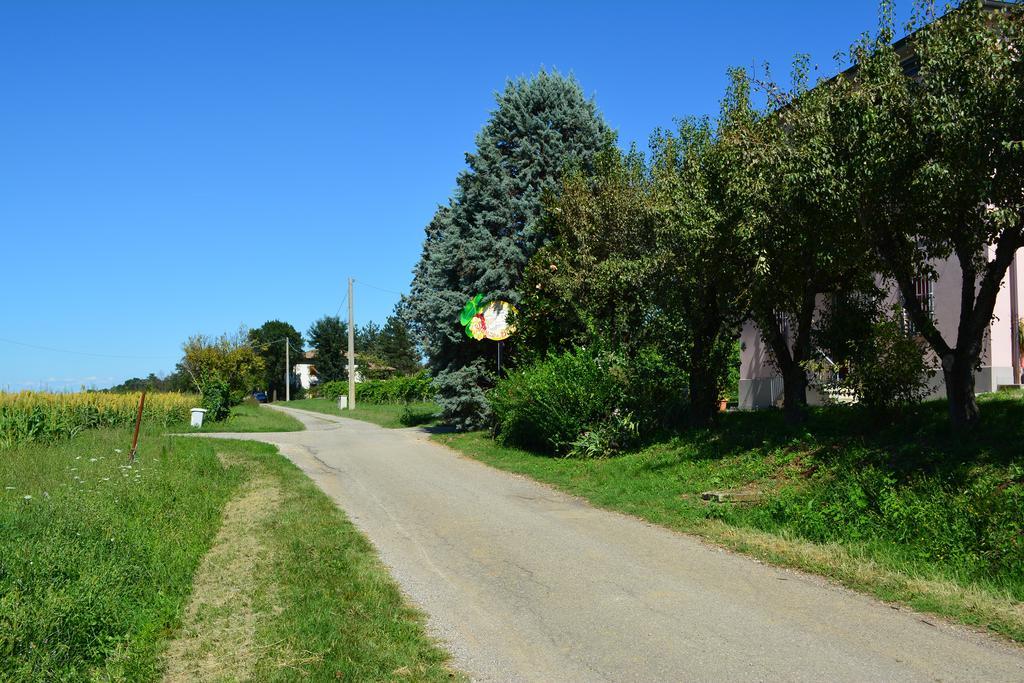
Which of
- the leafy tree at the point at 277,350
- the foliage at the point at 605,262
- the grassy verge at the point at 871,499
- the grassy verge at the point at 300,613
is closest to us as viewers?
the grassy verge at the point at 300,613

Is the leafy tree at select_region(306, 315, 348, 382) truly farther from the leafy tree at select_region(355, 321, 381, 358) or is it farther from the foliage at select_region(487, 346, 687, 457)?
the foliage at select_region(487, 346, 687, 457)

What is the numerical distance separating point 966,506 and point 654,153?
36.3 feet

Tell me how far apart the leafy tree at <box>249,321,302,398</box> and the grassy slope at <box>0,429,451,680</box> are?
274 feet

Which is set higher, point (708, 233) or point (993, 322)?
point (708, 233)

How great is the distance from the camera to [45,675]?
5.25m

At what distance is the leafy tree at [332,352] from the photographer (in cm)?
9694

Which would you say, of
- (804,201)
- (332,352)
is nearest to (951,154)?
(804,201)

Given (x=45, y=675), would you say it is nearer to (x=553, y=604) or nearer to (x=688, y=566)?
(x=553, y=604)

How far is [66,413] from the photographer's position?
23.3 meters

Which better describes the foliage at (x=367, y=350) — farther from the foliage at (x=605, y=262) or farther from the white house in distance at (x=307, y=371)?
the foliage at (x=605, y=262)

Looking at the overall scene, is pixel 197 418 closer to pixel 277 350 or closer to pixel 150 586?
pixel 150 586

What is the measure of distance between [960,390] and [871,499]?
91.7 inches

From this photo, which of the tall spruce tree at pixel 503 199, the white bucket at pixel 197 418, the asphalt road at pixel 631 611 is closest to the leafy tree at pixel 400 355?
the white bucket at pixel 197 418

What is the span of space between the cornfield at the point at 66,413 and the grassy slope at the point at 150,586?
383 inches
